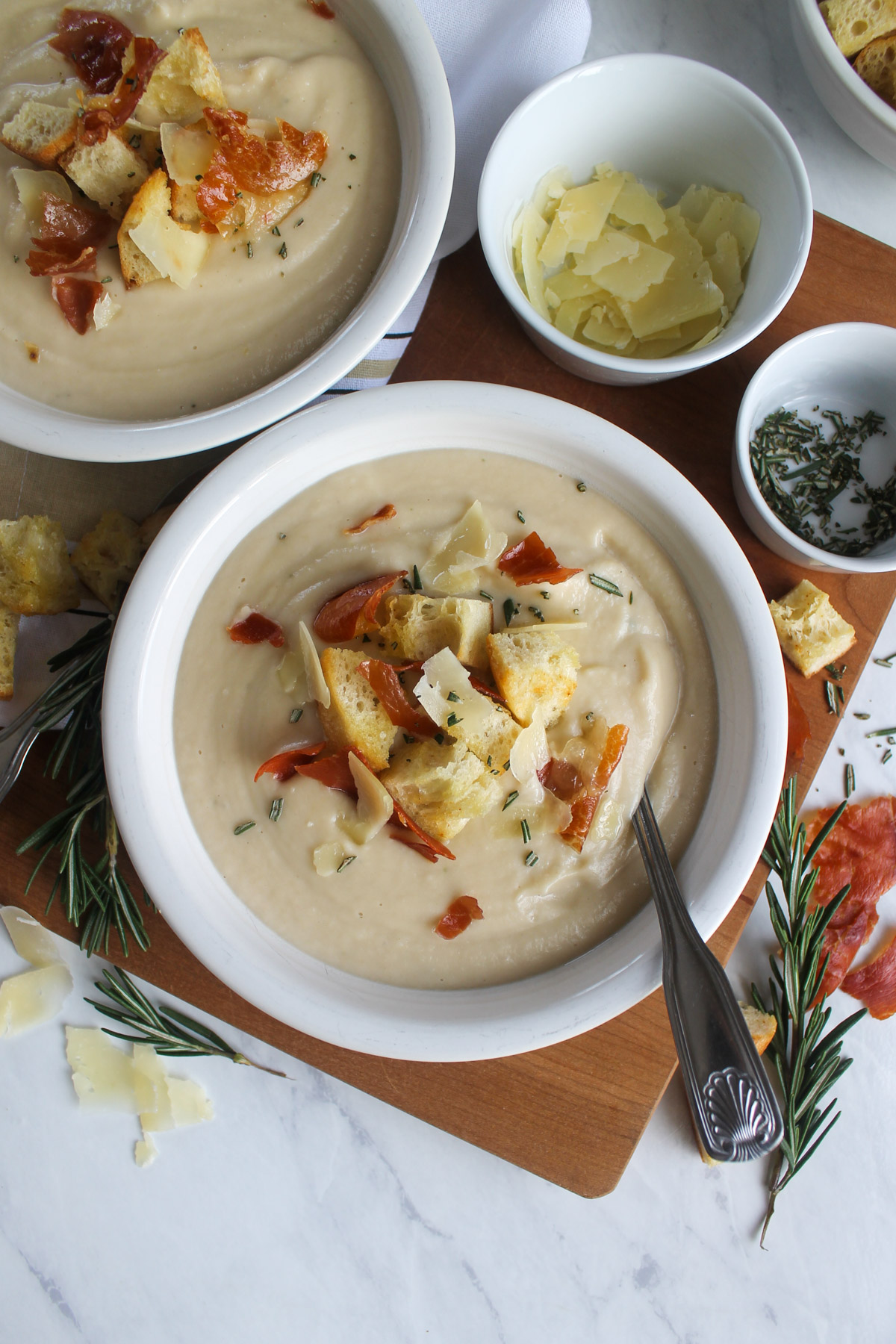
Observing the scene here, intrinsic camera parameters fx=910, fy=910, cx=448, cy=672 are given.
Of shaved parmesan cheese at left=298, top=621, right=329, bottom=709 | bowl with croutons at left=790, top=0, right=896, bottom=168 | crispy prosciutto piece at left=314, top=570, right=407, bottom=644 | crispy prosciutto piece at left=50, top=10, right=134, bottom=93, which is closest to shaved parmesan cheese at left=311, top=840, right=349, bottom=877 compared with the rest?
shaved parmesan cheese at left=298, top=621, right=329, bottom=709

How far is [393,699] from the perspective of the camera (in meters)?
1.54

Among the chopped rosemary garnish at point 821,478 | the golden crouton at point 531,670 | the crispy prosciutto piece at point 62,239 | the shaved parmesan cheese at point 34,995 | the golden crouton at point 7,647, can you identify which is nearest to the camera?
the golden crouton at point 531,670

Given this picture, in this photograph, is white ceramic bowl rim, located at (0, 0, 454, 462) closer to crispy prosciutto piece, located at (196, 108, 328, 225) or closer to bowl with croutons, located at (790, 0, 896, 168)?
crispy prosciutto piece, located at (196, 108, 328, 225)

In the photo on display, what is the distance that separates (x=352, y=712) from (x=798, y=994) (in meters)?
1.29

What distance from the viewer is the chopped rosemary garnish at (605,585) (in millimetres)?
1632

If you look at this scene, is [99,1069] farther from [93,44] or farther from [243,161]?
[93,44]

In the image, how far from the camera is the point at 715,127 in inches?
74.9

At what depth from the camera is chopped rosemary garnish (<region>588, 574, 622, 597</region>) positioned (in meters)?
1.63

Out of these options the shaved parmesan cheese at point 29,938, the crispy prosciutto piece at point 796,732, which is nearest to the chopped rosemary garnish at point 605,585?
the crispy prosciutto piece at point 796,732

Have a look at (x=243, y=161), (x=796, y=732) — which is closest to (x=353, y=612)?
(x=243, y=161)

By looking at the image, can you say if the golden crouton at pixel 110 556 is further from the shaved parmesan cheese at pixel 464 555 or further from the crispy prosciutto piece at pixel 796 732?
the crispy prosciutto piece at pixel 796 732

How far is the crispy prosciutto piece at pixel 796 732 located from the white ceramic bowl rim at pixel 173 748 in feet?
1.23

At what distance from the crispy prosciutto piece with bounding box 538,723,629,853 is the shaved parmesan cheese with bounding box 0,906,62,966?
48.8 inches

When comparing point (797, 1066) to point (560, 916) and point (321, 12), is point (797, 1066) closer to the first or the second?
Answer: point (560, 916)
